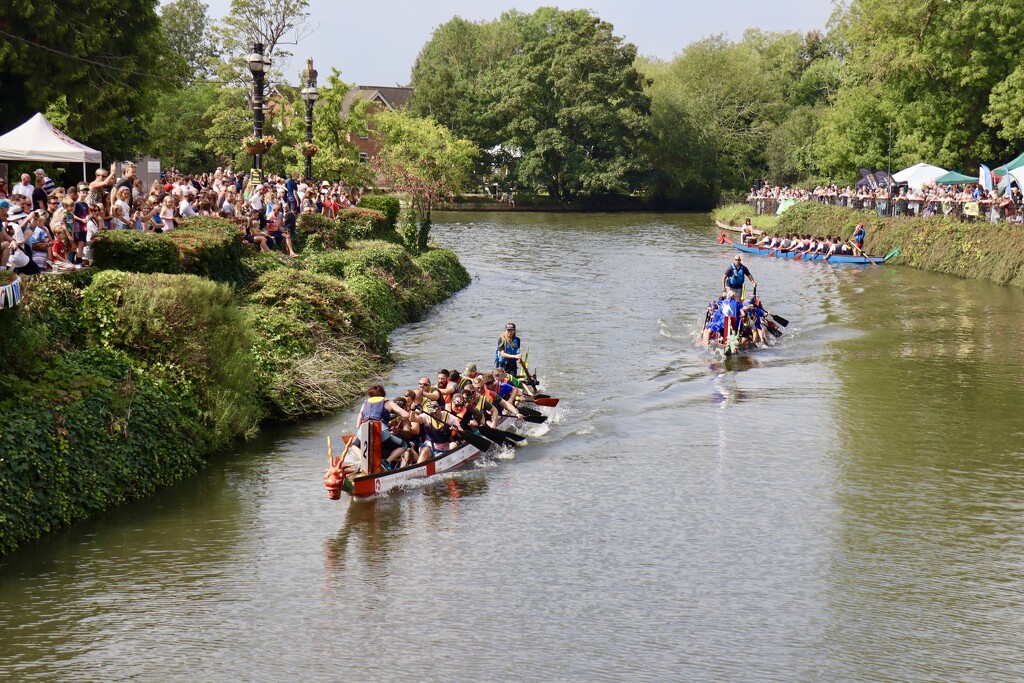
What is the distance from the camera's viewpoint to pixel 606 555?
16.2 m

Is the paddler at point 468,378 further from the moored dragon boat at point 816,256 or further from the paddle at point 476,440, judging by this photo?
the moored dragon boat at point 816,256

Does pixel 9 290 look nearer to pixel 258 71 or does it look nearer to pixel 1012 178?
pixel 258 71

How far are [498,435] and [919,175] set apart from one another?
4457 centimetres

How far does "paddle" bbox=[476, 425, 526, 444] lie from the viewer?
69.5ft

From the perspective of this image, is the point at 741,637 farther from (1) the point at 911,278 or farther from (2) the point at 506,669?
(1) the point at 911,278

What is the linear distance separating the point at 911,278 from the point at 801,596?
37.6 metres

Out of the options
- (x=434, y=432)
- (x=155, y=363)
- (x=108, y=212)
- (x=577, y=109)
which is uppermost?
(x=577, y=109)

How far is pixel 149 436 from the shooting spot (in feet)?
60.5

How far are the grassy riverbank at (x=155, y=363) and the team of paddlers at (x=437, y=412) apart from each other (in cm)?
280

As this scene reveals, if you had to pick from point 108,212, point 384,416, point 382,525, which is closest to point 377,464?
point 384,416

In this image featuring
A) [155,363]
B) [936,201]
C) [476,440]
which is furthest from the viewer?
[936,201]

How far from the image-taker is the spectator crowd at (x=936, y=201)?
49.0 metres

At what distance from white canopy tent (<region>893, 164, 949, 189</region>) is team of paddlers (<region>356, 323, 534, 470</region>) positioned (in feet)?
138

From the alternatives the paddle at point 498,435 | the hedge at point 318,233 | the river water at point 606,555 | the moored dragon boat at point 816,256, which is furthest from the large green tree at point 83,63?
the moored dragon boat at point 816,256
